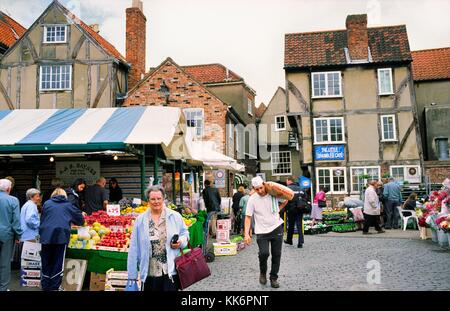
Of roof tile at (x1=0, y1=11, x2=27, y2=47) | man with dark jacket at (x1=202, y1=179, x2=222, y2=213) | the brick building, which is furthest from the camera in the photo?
roof tile at (x1=0, y1=11, x2=27, y2=47)

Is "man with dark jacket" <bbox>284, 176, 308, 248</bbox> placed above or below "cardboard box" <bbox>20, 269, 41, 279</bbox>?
above

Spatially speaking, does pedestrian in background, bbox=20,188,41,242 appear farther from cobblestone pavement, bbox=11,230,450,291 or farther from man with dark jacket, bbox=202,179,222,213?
man with dark jacket, bbox=202,179,222,213

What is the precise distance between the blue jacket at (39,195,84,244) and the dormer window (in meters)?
19.1

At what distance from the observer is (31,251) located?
774 centimetres

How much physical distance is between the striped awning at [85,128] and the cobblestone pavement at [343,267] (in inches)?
117

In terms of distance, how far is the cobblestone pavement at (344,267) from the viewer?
7066 millimetres

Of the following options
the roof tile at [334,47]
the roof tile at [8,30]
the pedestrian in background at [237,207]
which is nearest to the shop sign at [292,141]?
the roof tile at [334,47]

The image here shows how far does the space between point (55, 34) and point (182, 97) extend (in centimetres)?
772

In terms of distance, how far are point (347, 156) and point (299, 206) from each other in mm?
13943

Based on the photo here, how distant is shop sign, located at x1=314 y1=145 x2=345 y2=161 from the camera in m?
24.3

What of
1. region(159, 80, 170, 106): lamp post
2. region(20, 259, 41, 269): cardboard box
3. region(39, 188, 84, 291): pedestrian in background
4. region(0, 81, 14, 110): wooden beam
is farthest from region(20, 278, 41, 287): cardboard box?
region(0, 81, 14, 110): wooden beam

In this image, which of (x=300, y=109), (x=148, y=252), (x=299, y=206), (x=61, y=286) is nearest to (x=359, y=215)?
(x=299, y=206)

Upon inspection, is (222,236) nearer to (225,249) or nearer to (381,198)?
(225,249)
